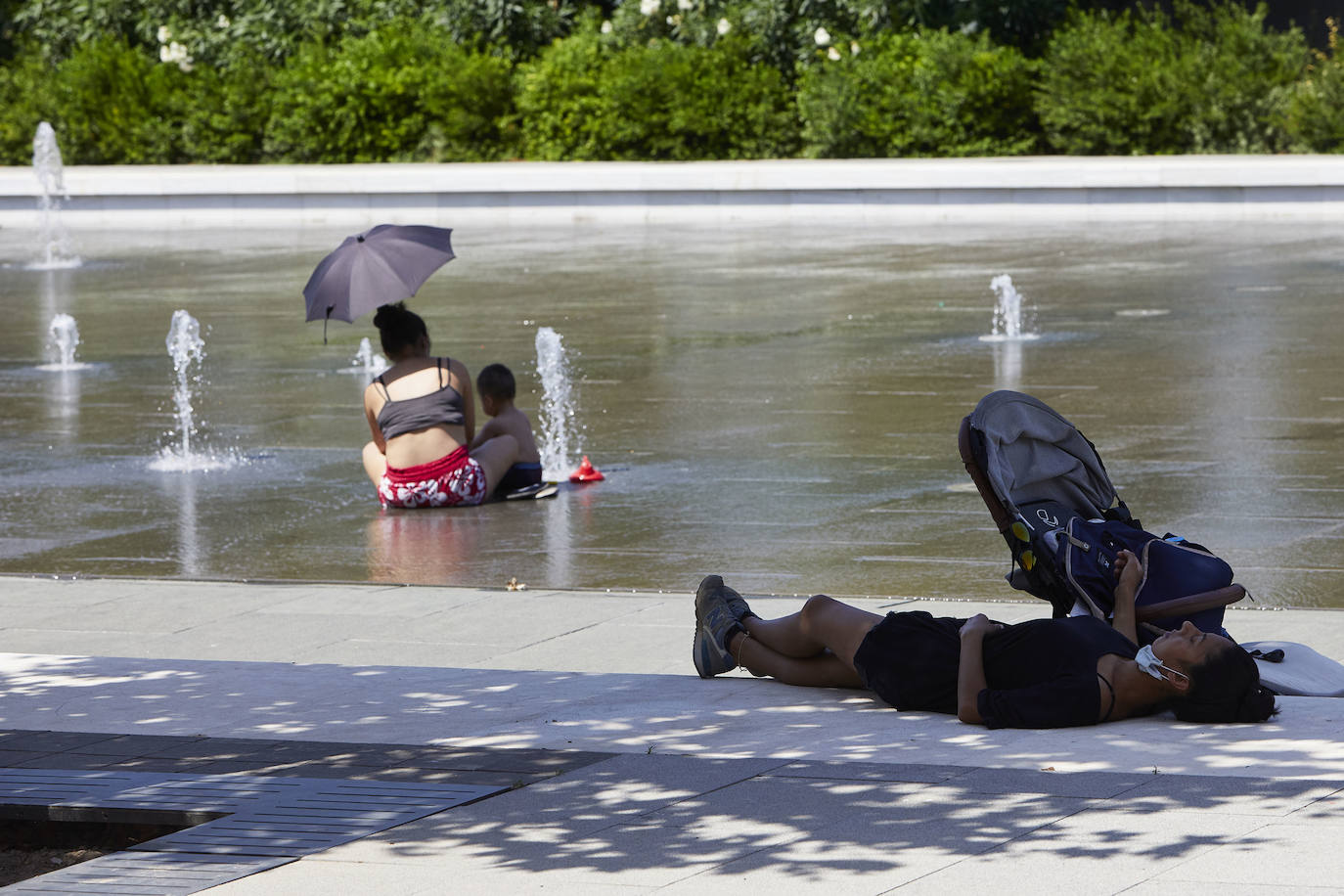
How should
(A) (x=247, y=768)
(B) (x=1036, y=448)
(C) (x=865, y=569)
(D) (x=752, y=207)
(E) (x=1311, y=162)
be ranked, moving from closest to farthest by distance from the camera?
1. (A) (x=247, y=768)
2. (B) (x=1036, y=448)
3. (C) (x=865, y=569)
4. (E) (x=1311, y=162)
5. (D) (x=752, y=207)

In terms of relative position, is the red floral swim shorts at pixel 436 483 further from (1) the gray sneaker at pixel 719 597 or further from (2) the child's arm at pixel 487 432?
(1) the gray sneaker at pixel 719 597

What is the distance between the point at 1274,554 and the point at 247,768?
4474 millimetres

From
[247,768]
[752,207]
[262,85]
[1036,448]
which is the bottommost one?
[247,768]

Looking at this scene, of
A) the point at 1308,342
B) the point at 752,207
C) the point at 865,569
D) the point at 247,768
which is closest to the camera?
the point at 247,768

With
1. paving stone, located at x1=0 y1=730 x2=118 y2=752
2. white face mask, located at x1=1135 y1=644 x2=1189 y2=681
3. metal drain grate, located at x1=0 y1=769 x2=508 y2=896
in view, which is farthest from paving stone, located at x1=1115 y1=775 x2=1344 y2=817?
paving stone, located at x1=0 y1=730 x2=118 y2=752

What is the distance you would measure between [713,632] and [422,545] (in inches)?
119

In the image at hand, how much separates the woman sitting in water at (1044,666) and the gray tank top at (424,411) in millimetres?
4026

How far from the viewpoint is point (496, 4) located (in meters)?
34.6

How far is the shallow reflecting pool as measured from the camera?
897cm

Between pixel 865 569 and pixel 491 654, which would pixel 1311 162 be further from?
pixel 491 654

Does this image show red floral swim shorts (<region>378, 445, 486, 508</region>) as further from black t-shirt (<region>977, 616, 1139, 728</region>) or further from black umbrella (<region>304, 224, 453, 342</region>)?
black t-shirt (<region>977, 616, 1139, 728</region>)

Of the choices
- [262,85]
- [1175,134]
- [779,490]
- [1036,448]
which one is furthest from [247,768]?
[262,85]

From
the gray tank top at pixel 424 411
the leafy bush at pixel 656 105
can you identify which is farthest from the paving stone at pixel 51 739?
the leafy bush at pixel 656 105

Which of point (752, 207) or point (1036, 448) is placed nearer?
point (1036, 448)
